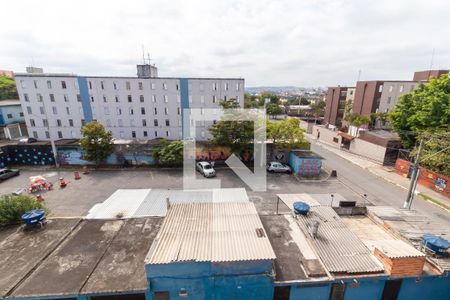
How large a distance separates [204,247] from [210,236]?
0.74 meters

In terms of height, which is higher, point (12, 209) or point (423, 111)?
point (423, 111)

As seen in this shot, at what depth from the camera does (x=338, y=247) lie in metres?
9.66

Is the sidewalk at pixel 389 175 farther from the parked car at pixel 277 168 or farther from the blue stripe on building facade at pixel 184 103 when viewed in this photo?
the blue stripe on building facade at pixel 184 103

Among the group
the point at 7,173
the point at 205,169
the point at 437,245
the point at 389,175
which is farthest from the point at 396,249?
the point at 7,173

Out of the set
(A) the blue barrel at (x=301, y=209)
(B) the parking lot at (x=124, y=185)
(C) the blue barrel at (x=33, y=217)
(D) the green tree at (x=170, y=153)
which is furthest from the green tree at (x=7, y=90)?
(A) the blue barrel at (x=301, y=209)

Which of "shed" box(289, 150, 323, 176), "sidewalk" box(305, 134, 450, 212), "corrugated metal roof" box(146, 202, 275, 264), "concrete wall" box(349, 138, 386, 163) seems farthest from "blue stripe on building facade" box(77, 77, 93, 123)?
"concrete wall" box(349, 138, 386, 163)

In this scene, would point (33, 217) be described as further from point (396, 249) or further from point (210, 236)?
point (396, 249)

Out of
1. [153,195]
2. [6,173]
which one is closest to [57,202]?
[153,195]

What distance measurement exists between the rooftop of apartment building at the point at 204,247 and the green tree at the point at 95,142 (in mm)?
16584

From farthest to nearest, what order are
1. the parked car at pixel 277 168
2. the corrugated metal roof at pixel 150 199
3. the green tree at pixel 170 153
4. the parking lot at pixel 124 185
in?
1. the parked car at pixel 277 168
2. the green tree at pixel 170 153
3. the parking lot at pixel 124 185
4. the corrugated metal roof at pixel 150 199

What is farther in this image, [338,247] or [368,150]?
[368,150]

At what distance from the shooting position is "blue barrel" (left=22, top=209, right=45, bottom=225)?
11.2m

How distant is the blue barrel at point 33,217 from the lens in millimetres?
11211

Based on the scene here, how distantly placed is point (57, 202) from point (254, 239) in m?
19.7
